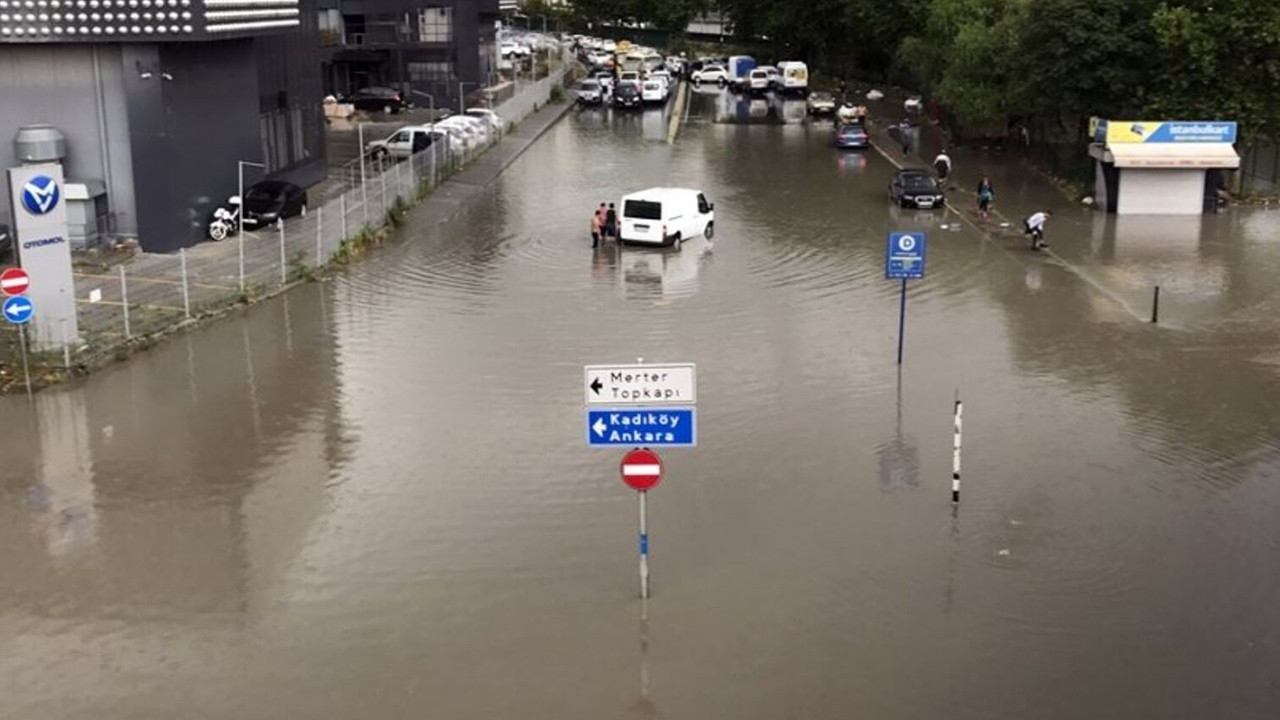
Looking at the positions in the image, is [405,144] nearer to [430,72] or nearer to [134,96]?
[134,96]

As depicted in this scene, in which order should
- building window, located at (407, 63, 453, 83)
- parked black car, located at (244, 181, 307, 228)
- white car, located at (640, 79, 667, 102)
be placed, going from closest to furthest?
parked black car, located at (244, 181, 307, 228) < building window, located at (407, 63, 453, 83) < white car, located at (640, 79, 667, 102)

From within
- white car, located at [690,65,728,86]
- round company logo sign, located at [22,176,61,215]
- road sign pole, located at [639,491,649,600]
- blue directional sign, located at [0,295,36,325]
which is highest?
round company logo sign, located at [22,176,61,215]

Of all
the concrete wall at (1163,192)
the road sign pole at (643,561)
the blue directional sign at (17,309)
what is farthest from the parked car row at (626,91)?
the road sign pole at (643,561)

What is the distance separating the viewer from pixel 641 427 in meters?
12.6

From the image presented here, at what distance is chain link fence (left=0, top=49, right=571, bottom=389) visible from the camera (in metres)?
22.7

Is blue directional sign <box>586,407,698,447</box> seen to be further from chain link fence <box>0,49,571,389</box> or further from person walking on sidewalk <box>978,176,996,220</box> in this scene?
person walking on sidewalk <box>978,176,996,220</box>

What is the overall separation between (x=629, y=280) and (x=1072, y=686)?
721 inches

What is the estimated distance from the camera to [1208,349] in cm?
2319

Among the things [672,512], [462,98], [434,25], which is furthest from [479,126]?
[672,512]

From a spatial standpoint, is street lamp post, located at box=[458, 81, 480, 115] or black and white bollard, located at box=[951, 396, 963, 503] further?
street lamp post, located at box=[458, 81, 480, 115]

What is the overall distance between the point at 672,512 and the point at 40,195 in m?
12.0

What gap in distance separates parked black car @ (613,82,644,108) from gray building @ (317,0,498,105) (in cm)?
780

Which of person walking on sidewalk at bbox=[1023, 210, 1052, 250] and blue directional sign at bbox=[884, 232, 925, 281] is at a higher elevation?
blue directional sign at bbox=[884, 232, 925, 281]

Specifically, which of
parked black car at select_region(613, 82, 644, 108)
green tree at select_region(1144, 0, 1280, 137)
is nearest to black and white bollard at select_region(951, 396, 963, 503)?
green tree at select_region(1144, 0, 1280, 137)
